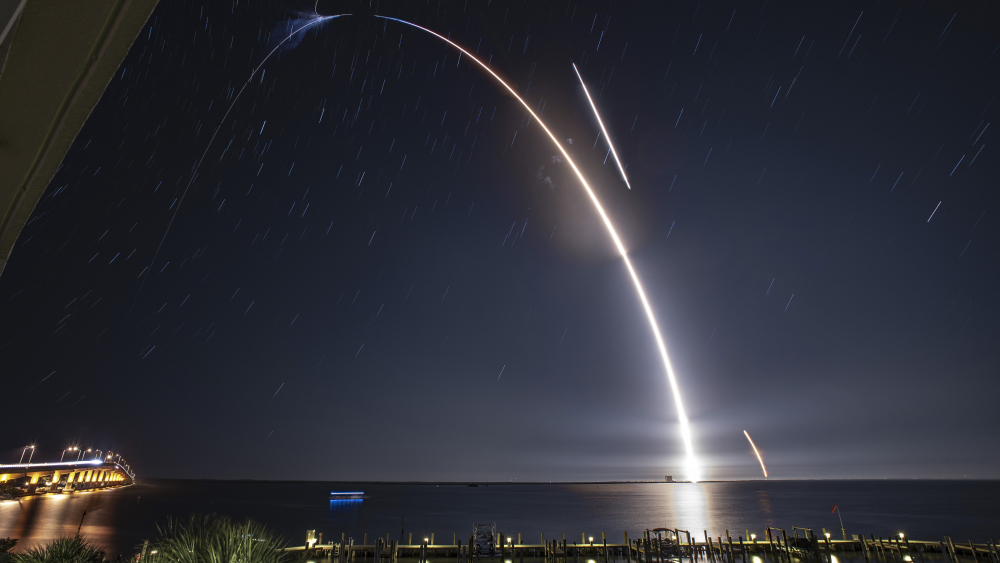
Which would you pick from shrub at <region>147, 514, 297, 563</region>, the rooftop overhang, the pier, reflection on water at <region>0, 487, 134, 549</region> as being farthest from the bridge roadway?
the rooftop overhang

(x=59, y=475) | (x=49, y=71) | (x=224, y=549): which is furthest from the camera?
(x=59, y=475)

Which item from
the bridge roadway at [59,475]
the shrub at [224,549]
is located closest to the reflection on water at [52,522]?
the bridge roadway at [59,475]

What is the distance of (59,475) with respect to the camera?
435ft

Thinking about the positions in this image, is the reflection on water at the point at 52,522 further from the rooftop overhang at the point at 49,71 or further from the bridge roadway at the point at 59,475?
the rooftop overhang at the point at 49,71

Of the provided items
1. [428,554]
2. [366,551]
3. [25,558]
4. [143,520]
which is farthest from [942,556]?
[143,520]

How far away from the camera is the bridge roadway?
114 m

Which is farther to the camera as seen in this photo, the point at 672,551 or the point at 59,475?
the point at 59,475

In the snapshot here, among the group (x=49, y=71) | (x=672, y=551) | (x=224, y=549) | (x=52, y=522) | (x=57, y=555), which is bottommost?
(x=672, y=551)

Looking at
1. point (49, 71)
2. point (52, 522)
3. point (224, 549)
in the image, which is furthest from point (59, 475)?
point (49, 71)

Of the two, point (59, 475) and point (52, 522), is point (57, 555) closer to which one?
point (52, 522)

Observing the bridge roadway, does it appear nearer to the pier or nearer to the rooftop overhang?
the pier

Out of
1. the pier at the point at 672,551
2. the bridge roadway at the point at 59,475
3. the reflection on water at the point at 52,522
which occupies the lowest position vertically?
the pier at the point at 672,551

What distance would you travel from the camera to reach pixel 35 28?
2.77 metres

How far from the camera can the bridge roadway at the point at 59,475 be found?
114188 millimetres
